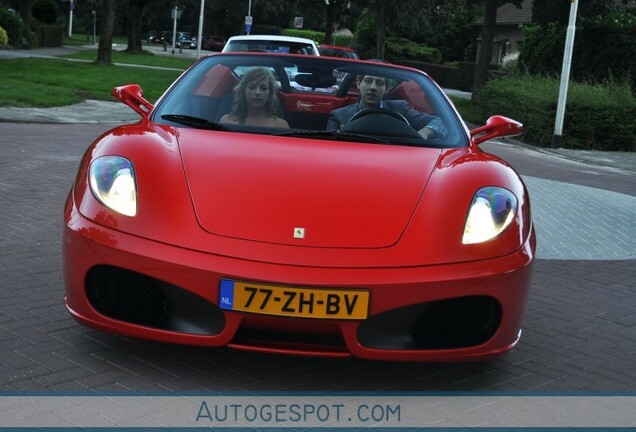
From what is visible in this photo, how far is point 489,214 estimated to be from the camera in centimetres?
417

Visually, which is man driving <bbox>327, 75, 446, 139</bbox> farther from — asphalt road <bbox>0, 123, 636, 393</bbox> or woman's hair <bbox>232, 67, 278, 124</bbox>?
asphalt road <bbox>0, 123, 636, 393</bbox>

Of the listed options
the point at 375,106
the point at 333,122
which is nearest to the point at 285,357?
the point at 333,122

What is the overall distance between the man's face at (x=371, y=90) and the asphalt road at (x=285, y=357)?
1425mm

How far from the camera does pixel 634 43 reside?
29594mm

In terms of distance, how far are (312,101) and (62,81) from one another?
20757 millimetres

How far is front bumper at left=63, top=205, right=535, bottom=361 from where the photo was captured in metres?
3.74

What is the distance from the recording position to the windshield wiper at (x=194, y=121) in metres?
4.79

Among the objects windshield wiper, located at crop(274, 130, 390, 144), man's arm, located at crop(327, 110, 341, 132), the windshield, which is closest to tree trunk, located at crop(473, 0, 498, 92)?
the windshield

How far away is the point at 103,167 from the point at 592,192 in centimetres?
858

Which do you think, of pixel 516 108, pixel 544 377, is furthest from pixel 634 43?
pixel 544 377

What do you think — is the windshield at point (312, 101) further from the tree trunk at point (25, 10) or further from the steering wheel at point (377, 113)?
the tree trunk at point (25, 10)

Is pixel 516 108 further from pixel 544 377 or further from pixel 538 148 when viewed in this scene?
pixel 544 377

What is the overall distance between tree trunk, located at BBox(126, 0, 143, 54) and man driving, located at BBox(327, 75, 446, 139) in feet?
171

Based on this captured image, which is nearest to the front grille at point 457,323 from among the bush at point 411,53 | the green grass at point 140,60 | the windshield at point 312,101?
the windshield at point 312,101
